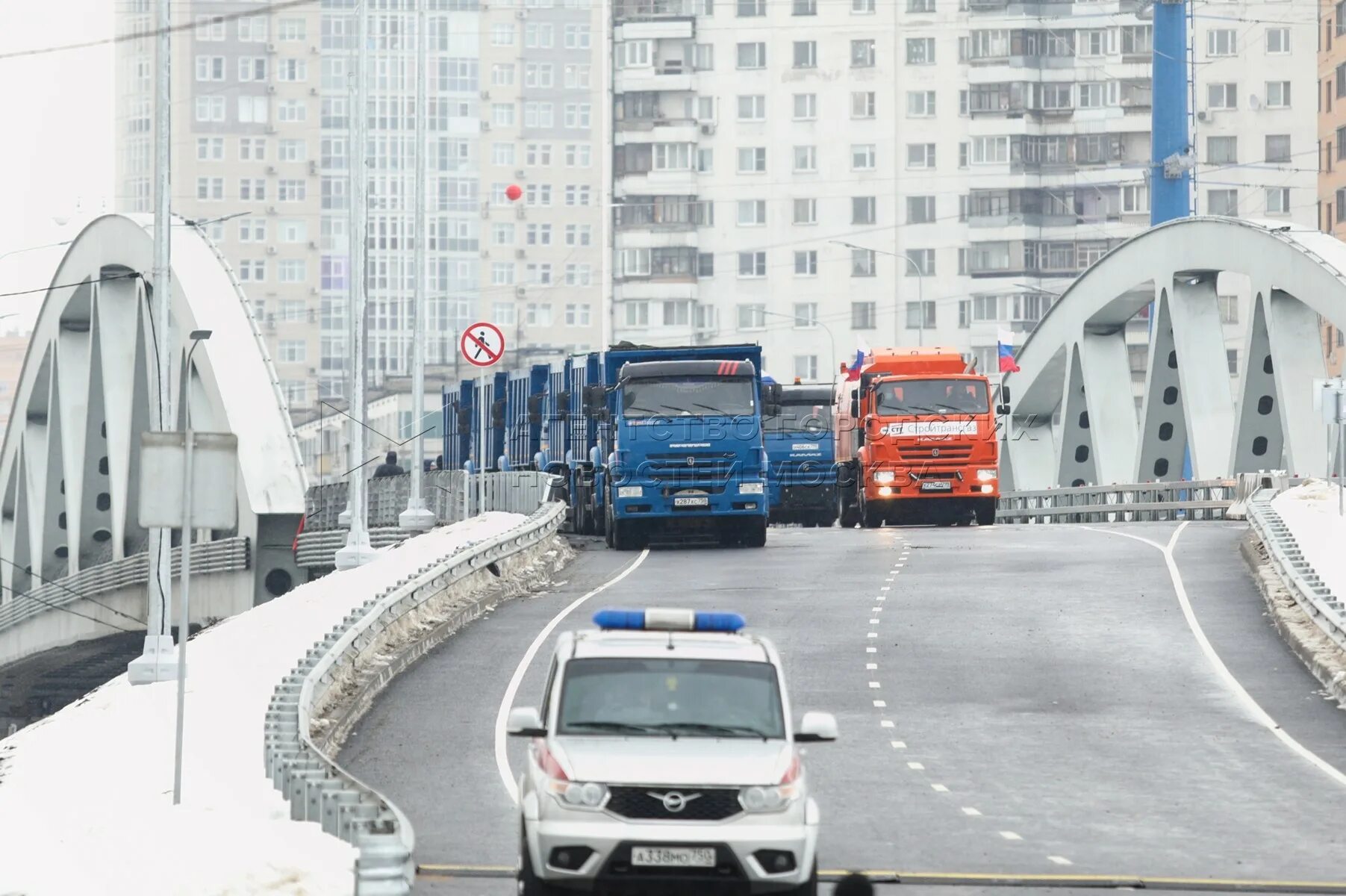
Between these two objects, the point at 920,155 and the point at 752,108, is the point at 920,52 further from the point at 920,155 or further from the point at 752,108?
the point at 752,108

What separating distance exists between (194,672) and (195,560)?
30061mm

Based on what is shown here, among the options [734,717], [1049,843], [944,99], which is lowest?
[1049,843]

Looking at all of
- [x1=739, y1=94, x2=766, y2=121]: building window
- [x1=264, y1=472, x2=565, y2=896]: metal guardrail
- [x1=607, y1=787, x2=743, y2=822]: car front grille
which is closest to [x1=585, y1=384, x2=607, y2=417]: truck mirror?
[x1=264, y1=472, x2=565, y2=896]: metal guardrail

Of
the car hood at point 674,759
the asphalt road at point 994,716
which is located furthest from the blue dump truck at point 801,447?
the car hood at point 674,759

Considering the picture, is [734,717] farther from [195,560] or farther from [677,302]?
[677,302]

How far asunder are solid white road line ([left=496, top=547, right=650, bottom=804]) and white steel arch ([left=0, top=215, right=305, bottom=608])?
9.77 metres

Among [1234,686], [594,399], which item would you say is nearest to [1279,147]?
[594,399]

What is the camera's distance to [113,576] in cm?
5628

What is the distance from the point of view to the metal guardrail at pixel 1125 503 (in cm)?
4688

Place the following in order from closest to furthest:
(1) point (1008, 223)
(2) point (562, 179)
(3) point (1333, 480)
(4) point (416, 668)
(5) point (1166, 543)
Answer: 1. (4) point (416, 668)
2. (5) point (1166, 543)
3. (3) point (1333, 480)
4. (1) point (1008, 223)
5. (2) point (562, 179)

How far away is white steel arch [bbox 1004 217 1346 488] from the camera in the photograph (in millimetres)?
45219

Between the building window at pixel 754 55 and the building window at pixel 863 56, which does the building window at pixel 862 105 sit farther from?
the building window at pixel 754 55

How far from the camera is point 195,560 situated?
167ft

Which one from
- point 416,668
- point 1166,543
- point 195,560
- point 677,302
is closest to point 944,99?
point 677,302
